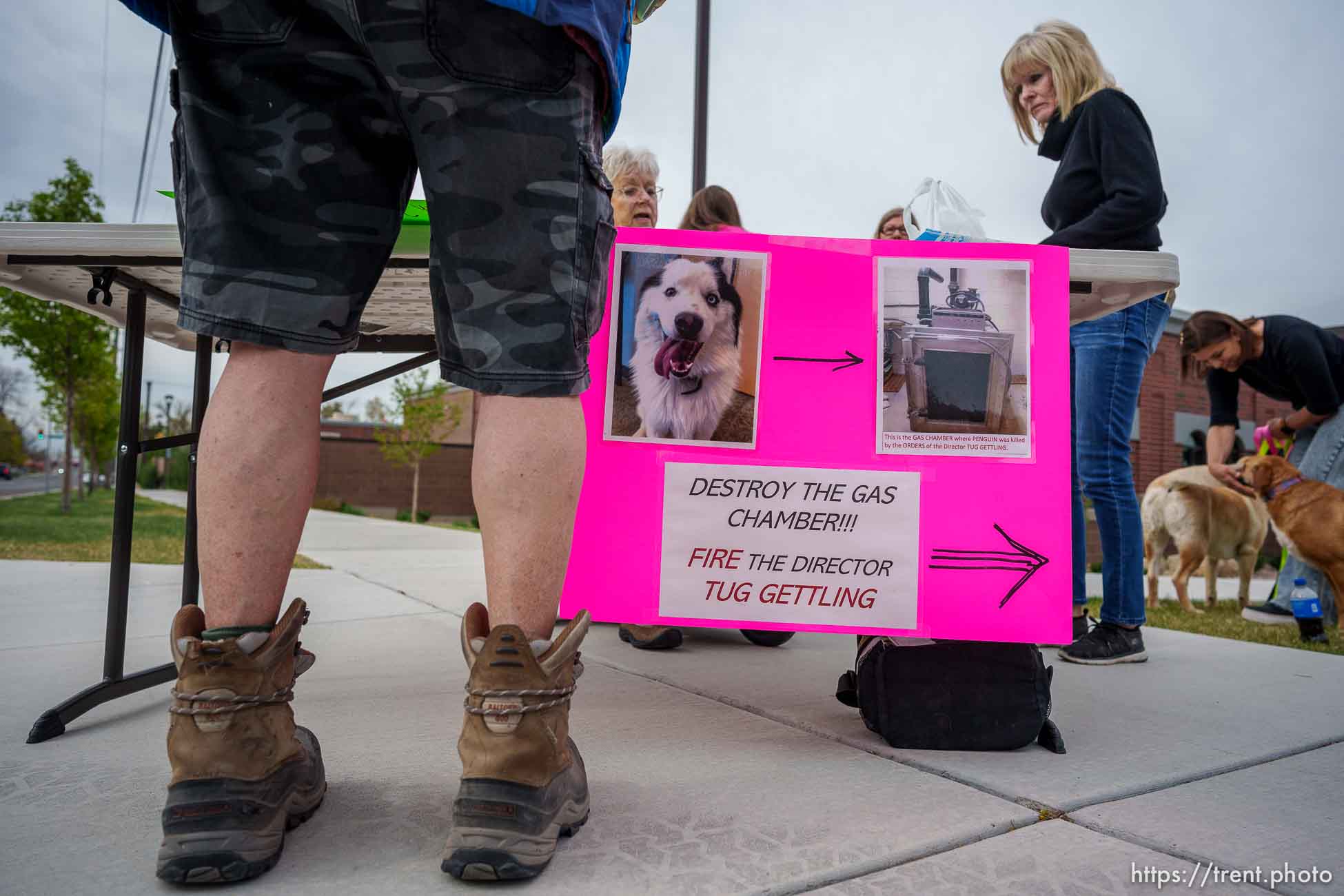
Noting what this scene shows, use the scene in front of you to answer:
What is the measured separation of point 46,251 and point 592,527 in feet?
4.22

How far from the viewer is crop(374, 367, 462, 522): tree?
21.9 metres

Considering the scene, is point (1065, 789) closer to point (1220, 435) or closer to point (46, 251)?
point (46, 251)

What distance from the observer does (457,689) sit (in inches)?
80.7

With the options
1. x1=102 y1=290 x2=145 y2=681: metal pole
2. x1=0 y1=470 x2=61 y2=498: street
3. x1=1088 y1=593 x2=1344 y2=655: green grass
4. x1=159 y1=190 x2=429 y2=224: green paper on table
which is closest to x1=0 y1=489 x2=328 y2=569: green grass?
x1=102 y1=290 x2=145 y2=681: metal pole

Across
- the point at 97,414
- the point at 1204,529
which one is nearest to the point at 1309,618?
the point at 1204,529

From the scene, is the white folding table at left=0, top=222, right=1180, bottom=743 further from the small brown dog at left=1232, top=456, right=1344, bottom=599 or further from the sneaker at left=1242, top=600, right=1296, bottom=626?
the sneaker at left=1242, top=600, right=1296, bottom=626

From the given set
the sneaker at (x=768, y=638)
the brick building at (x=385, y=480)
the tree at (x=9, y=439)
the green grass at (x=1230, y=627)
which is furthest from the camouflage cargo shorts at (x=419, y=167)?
the tree at (x=9, y=439)

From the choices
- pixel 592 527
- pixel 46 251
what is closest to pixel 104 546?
pixel 46 251

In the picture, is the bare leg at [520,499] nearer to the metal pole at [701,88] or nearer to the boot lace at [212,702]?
the boot lace at [212,702]

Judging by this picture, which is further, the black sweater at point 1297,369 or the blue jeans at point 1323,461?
the blue jeans at point 1323,461

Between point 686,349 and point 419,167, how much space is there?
2.37 feet

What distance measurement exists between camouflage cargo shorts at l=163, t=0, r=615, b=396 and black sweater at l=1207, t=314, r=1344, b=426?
4.02m

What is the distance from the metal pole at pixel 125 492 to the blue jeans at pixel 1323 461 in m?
4.62

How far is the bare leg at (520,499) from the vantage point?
1.11 meters
